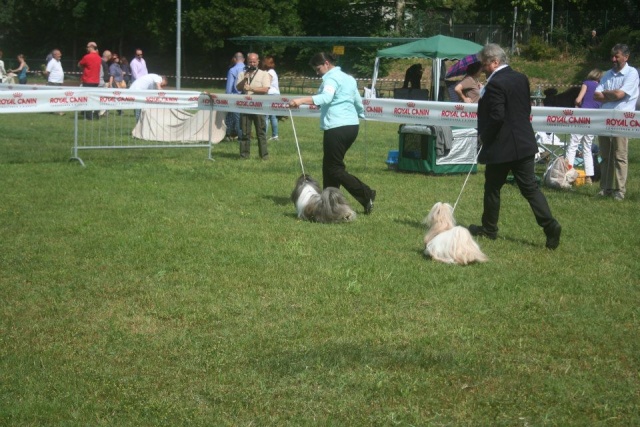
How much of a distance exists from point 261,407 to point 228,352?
2.83 ft

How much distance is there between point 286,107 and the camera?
47.1 ft

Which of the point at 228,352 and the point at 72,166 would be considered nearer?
the point at 228,352

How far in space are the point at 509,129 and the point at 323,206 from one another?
2214 millimetres

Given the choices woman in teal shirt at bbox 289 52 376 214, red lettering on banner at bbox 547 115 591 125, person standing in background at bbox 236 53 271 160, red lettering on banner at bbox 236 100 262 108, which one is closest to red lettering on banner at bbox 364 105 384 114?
red lettering on banner at bbox 236 100 262 108

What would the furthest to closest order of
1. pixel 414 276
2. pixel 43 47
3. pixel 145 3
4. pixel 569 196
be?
pixel 43 47 < pixel 145 3 < pixel 569 196 < pixel 414 276

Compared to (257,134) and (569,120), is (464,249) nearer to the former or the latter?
(569,120)

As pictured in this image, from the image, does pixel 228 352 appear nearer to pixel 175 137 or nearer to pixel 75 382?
pixel 75 382

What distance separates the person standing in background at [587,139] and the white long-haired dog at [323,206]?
5325 millimetres

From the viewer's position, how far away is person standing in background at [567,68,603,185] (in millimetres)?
13312

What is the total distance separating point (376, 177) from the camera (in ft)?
44.3

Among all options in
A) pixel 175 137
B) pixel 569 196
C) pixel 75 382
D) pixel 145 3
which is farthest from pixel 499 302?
pixel 145 3

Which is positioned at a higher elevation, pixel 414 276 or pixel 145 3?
pixel 145 3

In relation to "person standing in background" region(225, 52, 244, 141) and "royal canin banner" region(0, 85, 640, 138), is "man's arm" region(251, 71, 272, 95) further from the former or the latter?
"person standing in background" region(225, 52, 244, 141)

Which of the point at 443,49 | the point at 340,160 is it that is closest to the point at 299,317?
the point at 340,160
